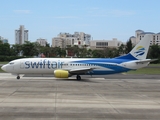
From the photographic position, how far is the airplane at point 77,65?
120 feet

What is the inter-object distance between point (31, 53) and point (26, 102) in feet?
351

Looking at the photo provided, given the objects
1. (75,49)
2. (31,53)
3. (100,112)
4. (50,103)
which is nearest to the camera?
(100,112)

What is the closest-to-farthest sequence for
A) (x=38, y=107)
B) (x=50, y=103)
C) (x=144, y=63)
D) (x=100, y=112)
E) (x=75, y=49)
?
(x=100, y=112)
(x=38, y=107)
(x=50, y=103)
(x=144, y=63)
(x=75, y=49)

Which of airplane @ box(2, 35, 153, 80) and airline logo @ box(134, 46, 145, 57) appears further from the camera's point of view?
airline logo @ box(134, 46, 145, 57)

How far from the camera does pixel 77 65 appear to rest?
3778cm

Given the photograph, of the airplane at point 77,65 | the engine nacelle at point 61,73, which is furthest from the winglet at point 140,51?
the engine nacelle at point 61,73

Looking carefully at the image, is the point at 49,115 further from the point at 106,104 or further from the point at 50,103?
the point at 106,104

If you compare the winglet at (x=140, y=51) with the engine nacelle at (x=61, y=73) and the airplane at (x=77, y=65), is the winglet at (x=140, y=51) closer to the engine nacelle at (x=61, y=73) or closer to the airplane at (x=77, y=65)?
the airplane at (x=77, y=65)

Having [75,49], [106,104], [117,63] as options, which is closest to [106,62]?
[117,63]

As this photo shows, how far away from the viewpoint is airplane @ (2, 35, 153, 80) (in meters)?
36.5

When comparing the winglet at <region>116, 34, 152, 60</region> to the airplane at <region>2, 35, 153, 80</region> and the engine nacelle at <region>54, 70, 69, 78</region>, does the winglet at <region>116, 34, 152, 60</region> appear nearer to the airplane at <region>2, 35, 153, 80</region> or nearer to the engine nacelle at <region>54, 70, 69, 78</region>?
the airplane at <region>2, 35, 153, 80</region>

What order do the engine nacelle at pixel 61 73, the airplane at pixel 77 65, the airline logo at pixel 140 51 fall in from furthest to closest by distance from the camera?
the airline logo at pixel 140 51 → the airplane at pixel 77 65 → the engine nacelle at pixel 61 73

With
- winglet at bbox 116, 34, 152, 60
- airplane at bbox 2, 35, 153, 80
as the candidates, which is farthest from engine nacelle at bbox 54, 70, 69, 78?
winglet at bbox 116, 34, 152, 60

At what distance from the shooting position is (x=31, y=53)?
122 meters
